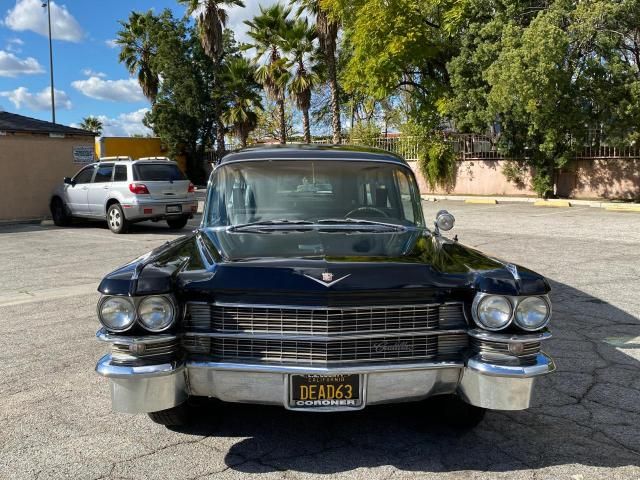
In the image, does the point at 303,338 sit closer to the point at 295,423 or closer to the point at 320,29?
the point at 295,423

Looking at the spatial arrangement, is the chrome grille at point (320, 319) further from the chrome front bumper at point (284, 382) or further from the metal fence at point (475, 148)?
the metal fence at point (475, 148)

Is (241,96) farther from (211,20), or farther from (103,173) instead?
(103,173)

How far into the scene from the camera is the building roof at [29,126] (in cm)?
1786

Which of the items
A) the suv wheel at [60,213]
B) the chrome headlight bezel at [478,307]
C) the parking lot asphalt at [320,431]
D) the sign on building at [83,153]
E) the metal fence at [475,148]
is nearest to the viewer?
the chrome headlight bezel at [478,307]

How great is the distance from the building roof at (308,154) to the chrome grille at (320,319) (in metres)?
1.77

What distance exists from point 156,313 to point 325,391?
0.96m

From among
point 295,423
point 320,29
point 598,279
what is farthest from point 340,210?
point 320,29

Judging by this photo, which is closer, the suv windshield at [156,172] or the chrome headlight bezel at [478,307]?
the chrome headlight bezel at [478,307]

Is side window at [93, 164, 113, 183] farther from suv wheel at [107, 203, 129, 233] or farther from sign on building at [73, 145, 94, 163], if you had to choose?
sign on building at [73, 145, 94, 163]

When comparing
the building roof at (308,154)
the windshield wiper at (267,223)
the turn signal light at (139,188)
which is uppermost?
the building roof at (308,154)

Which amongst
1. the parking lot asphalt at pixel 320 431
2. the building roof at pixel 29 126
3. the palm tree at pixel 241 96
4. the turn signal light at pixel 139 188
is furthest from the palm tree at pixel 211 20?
the parking lot asphalt at pixel 320 431

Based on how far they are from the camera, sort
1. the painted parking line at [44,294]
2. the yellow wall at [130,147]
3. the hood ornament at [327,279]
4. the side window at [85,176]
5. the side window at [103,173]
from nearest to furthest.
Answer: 1. the hood ornament at [327,279]
2. the painted parking line at [44,294]
3. the side window at [103,173]
4. the side window at [85,176]
5. the yellow wall at [130,147]

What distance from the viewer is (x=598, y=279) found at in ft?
26.5

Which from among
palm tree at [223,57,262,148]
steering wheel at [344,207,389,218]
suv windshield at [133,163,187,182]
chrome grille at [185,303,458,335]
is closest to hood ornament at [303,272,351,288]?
chrome grille at [185,303,458,335]
